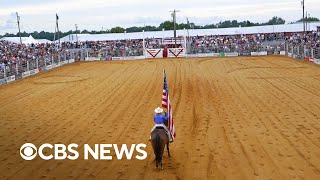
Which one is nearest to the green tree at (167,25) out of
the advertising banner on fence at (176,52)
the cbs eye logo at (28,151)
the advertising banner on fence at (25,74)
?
the advertising banner on fence at (176,52)

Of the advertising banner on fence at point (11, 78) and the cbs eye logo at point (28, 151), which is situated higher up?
the advertising banner on fence at point (11, 78)

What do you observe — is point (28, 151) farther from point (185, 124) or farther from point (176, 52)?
point (176, 52)

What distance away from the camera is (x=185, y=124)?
1667 cm

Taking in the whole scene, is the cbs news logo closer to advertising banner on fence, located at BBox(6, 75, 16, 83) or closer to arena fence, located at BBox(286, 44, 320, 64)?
advertising banner on fence, located at BBox(6, 75, 16, 83)

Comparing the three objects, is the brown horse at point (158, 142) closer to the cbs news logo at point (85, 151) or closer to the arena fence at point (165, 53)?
the cbs news logo at point (85, 151)

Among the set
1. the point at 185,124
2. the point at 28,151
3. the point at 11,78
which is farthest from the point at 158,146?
the point at 11,78

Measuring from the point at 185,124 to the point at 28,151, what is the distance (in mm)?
6104

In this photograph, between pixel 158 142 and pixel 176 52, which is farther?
pixel 176 52

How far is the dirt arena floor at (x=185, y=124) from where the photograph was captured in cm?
1145

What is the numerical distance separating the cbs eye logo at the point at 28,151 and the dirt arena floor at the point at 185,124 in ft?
0.70

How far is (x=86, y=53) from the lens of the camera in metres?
57.1

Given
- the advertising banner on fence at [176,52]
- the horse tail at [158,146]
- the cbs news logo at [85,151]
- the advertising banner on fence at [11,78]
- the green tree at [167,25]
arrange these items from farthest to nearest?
1. the green tree at [167,25]
2. the advertising banner on fence at [176,52]
3. the advertising banner on fence at [11,78]
4. the cbs news logo at [85,151]
5. the horse tail at [158,146]

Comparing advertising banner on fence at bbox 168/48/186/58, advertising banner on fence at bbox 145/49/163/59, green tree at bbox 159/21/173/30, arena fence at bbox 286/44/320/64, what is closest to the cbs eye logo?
arena fence at bbox 286/44/320/64

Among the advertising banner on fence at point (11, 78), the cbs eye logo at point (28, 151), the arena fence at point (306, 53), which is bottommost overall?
the cbs eye logo at point (28, 151)
